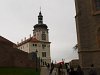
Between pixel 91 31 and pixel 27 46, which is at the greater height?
pixel 27 46

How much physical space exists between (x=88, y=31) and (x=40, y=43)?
91.6 metres

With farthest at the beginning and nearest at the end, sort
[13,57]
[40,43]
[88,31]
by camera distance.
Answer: [40,43]
[13,57]
[88,31]

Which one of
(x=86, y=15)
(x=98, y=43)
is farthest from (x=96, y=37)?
(x=86, y=15)

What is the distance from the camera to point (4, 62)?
49719mm

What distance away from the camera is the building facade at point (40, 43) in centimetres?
11575

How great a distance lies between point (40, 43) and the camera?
388 feet

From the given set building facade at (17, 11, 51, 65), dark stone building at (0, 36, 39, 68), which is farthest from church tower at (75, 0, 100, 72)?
building facade at (17, 11, 51, 65)

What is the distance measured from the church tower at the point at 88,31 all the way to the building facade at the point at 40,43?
86.3m

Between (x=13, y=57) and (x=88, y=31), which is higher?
(x=88, y=31)

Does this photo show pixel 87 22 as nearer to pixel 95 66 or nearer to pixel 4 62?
pixel 95 66

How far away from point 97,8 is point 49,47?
3636 inches

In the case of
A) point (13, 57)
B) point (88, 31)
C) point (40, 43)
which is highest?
point (40, 43)

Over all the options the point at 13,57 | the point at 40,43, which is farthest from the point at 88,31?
the point at 40,43

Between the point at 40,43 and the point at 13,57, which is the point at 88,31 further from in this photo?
the point at 40,43
